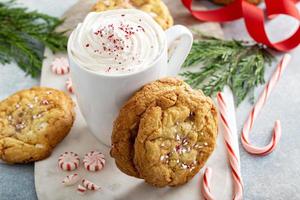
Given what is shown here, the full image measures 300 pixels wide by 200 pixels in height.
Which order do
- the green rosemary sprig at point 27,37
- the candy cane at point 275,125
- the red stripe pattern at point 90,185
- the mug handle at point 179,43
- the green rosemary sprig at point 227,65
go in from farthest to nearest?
the green rosemary sprig at point 27,37 → the green rosemary sprig at point 227,65 → the candy cane at point 275,125 → the mug handle at point 179,43 → the red stripe pattern at point 90,185

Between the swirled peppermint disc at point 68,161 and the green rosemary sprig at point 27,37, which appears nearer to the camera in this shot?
the swirled peppermint disc at point 68,161

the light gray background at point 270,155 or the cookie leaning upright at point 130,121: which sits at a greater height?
the cookie leaning upright at point 130,121

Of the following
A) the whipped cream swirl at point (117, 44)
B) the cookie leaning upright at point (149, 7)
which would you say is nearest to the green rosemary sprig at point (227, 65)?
the cookie leaning upright at point (149, 7)

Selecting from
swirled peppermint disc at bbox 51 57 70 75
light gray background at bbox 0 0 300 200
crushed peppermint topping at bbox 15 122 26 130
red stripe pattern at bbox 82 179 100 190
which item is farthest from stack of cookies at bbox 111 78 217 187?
swirled peppermint disc at bbox 51 57 70 75

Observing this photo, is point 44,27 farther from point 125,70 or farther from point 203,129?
point 203,129

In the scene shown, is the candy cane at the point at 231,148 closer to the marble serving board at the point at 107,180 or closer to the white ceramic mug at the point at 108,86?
the marble serving board at the point at 107,180

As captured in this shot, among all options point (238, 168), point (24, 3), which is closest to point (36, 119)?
point (238, 168)

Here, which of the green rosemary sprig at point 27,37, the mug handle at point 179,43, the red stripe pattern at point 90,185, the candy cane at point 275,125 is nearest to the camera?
the red stripe pattern at point 90,185

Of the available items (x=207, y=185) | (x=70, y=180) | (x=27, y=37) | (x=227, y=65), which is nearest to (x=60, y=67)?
(x=27, y=37)
